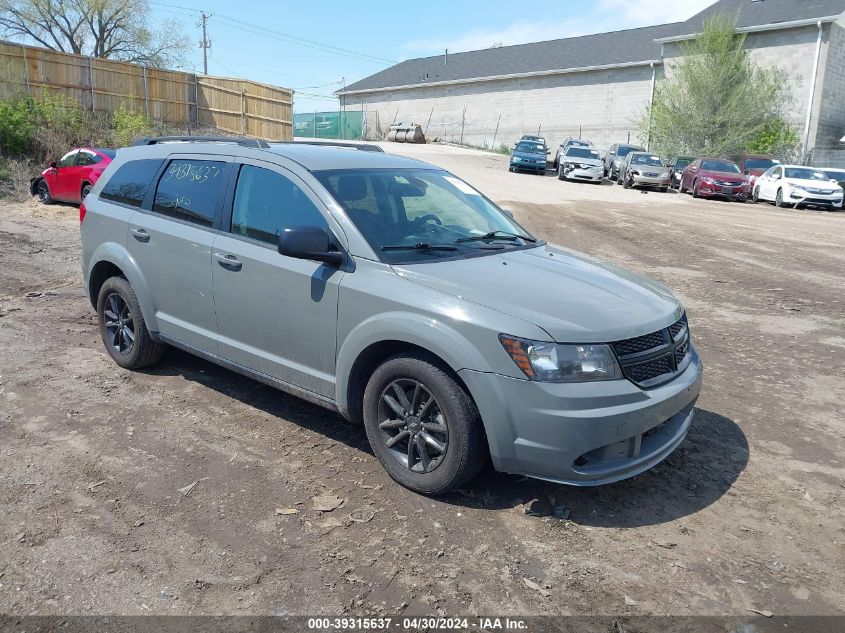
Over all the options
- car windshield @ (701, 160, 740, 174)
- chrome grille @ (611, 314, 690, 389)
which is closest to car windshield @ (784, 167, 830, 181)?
car windshield @ (701, 160, 740, 174)

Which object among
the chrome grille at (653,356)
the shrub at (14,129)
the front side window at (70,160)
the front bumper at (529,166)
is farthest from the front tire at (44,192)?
the front bumper at (529,166)

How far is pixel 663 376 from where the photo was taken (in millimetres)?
3732

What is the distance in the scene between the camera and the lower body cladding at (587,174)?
2991 centimetres

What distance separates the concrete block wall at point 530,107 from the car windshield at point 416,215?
134 feet

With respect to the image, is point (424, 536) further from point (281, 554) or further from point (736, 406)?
point (736, 406)

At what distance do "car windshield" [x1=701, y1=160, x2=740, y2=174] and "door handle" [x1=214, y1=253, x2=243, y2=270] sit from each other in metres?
25.0

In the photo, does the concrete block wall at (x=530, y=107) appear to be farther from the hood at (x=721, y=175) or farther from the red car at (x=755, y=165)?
the hood at (x=721, y=175)

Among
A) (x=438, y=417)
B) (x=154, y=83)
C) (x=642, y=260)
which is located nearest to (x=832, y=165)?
(x=642, y=260)

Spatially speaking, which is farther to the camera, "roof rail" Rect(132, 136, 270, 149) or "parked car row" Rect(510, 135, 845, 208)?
"parked car row" Rect(510, 135, 845, 208)

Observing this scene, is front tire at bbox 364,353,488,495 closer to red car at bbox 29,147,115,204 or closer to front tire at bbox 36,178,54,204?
red car at bbox 29,147,115,204

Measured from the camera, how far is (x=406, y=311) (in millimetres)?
3670

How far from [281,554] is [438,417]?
1.03 m

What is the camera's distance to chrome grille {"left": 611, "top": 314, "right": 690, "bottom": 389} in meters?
3.51

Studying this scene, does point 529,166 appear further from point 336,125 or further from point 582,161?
point 336,125
